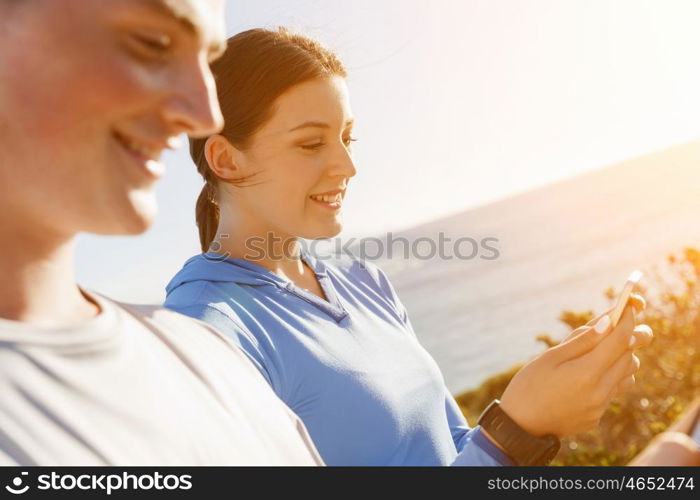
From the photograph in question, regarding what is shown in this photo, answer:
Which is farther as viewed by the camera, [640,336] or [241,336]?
[241,336]

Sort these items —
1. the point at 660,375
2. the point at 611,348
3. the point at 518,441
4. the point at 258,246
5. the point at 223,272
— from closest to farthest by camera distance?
the point at 518,441 → the point at 611,348 → the point at 223,272 → the point at 258,246 → the point at 660,375

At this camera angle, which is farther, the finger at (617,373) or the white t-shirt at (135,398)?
the finger at (617,373)

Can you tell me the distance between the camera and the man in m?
0.81

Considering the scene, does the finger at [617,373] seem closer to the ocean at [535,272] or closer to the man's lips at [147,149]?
the man's lips at [147,149]

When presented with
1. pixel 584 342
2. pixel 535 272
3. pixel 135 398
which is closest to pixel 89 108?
pixel 135 398

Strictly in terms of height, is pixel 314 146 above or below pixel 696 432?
above

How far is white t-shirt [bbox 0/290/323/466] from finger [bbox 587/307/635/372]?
66cm

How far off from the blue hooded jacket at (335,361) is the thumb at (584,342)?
0.90 feet

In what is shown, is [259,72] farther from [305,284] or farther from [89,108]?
[89,108]

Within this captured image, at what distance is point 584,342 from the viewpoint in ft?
5.09

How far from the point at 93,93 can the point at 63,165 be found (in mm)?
88

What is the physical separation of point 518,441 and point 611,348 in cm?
29

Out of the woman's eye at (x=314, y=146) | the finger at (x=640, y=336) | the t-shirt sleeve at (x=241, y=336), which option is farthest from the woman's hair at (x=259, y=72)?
the finger at (x=640, y=336)

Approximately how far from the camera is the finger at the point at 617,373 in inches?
60.6
